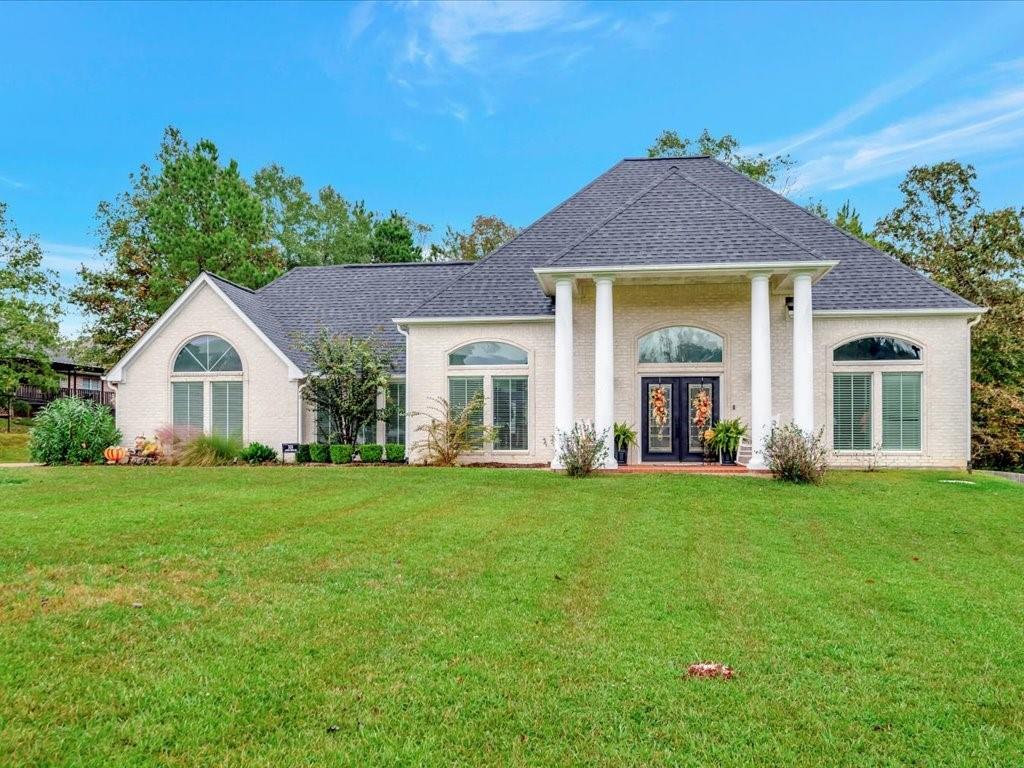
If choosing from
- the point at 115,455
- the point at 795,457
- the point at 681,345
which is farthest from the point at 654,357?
the point at 115,455

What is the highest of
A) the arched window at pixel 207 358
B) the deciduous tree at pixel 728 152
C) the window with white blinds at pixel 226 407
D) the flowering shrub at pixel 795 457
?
the deciduous tree at pixel 728 152

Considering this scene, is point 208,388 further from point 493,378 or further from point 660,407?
point 660,407

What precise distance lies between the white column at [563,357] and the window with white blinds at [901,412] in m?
9.07

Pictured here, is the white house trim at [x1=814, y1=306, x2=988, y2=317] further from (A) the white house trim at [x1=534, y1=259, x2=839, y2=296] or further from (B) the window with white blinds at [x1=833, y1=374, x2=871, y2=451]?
(A) the white house trim at [x1=534, y1=259, x2=839, y2=296]

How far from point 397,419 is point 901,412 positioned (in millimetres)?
14680

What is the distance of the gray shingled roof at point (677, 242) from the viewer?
15.5 meters

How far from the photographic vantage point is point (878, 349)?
1750 cm

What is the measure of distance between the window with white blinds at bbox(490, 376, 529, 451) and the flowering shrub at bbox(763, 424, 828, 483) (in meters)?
7.05

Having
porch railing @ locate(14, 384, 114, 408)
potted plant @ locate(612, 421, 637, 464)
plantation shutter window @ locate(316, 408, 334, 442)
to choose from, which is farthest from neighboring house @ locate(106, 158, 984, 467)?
porch railing @ locate(14, 384, 114, 408)

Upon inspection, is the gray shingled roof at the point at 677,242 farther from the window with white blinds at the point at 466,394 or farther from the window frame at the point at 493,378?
the window with white blinds at the point at 466,394

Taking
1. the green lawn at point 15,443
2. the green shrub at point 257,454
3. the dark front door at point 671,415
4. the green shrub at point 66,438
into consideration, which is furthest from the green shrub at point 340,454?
the green lawn at point 15,443

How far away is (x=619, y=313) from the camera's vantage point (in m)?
18.0

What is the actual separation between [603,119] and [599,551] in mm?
25602

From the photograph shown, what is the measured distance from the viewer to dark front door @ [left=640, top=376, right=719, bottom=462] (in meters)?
17.6
